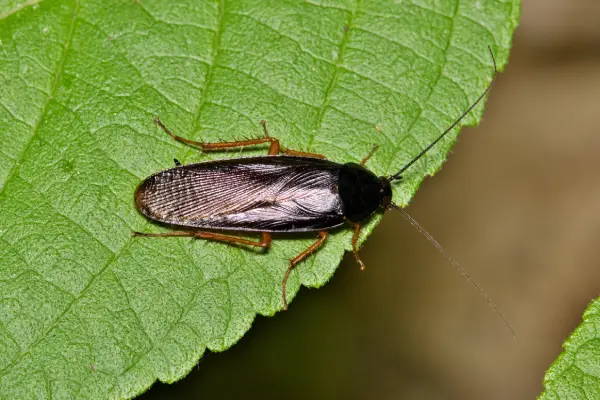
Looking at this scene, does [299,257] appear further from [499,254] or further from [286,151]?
[499,254]

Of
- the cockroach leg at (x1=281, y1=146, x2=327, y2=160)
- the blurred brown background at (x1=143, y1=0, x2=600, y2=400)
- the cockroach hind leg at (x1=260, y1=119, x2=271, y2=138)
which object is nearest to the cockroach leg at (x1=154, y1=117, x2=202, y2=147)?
the cockroach hind leg at (x1=260, y1=119, x2=271, y2=138)

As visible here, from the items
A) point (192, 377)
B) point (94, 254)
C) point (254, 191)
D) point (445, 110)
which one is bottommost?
point (192, 377)

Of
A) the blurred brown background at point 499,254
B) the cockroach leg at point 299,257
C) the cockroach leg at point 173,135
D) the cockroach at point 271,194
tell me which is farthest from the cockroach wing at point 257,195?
the blurred brown background at point 499,254

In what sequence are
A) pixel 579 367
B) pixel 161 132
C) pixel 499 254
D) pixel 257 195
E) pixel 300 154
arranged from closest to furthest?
pixel 579 367 < pixel 161 132 < pixel 300 154 < pixel 257 195 < pixel 499 254

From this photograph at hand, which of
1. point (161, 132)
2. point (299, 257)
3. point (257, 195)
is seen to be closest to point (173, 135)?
point (161, 132)

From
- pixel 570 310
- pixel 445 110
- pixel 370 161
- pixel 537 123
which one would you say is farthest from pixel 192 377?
pixel 537 123

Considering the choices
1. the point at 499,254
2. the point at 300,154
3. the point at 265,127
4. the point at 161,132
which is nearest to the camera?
the point at 161,132

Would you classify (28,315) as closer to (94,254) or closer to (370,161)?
(94,254)
